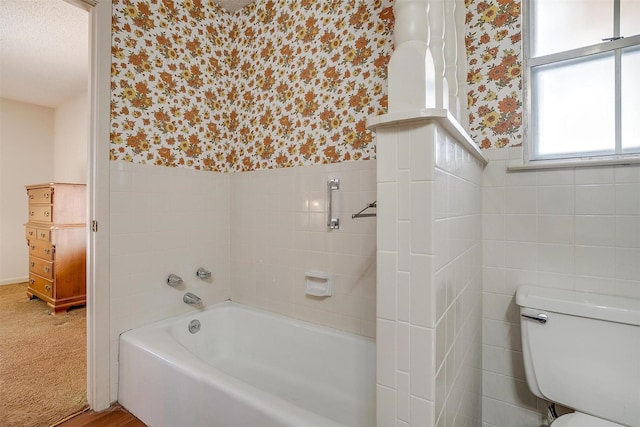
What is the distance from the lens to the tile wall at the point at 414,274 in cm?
72

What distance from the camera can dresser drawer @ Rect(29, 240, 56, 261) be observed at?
10.7 feet

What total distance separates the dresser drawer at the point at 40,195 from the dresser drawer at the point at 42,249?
0.48 meters

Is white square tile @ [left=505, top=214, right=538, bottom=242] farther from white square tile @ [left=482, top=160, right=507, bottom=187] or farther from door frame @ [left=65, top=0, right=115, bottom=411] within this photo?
door frame @ [left=65, top=0, right=115, bottom=411]

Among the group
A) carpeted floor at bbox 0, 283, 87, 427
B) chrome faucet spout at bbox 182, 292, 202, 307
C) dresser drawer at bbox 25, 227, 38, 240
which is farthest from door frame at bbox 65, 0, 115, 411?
dresser drawer at bbox 25, 227, 38, 240

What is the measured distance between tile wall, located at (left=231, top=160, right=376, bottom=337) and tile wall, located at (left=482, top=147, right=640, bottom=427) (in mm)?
579

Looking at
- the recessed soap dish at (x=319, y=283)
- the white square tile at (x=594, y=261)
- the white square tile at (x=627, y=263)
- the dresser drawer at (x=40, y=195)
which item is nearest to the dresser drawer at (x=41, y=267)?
the dresser drawer at (x=40, y=195)

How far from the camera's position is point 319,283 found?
182 centimetres

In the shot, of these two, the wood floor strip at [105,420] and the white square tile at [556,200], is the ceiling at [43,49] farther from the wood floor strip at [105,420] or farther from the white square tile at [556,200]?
the wood floor strip at [105,420]

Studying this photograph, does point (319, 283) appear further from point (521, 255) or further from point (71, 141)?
point (71, 141)

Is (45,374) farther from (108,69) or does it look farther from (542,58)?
(542,58)

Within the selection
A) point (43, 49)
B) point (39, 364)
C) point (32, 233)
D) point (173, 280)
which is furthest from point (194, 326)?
point (43, 49)

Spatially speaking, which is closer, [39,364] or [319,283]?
[319,283]

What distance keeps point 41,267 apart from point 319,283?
3.54 meters

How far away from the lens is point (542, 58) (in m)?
1.38
